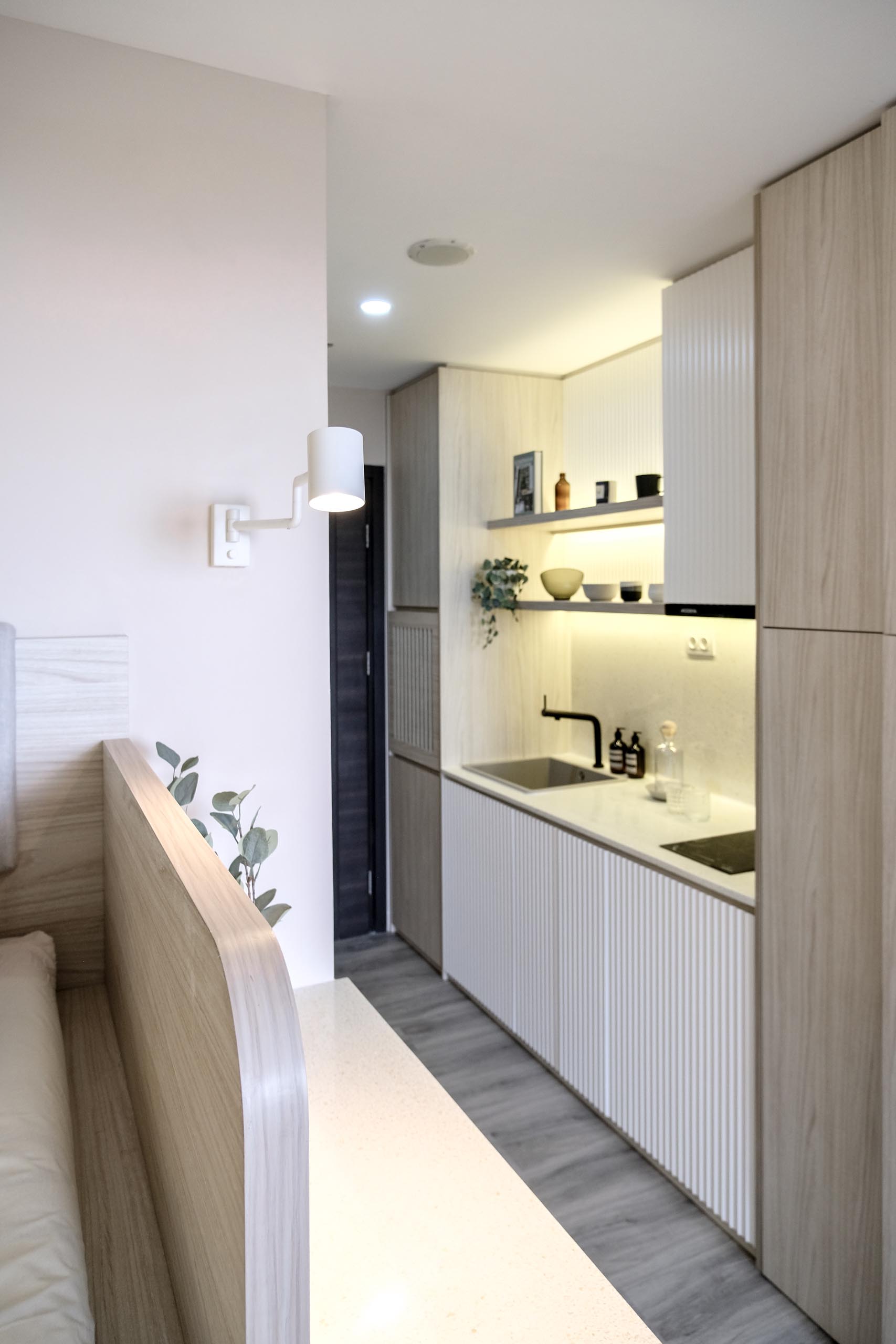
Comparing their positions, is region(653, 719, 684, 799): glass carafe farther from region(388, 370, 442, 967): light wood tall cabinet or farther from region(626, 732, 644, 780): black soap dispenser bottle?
region(388, 370, 442, 967): light wood tall cabinet

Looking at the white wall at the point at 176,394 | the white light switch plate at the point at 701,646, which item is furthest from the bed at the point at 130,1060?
the white light switch plate at the point at 701,646

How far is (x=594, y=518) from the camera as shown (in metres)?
3.16

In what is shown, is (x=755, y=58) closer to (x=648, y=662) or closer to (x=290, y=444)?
(x=290, y=444)

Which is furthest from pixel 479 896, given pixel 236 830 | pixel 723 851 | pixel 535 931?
pixel 236 830

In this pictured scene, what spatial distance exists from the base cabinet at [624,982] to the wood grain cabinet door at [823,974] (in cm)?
12

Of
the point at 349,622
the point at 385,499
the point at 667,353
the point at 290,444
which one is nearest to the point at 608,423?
the point at 667,353

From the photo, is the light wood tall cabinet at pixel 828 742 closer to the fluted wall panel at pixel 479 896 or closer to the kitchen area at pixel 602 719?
the kitchen area at pixel 602 719

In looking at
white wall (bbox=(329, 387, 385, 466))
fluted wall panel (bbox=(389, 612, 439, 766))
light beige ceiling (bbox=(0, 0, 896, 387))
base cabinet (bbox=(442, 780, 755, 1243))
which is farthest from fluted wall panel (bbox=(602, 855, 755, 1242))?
white wall (bbox=(329, 387, 385, 466))

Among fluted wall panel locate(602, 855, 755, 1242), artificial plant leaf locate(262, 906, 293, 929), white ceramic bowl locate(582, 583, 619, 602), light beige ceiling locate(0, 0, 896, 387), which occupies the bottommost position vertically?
fluted wall panel locate(602, 855, 755, 1242)

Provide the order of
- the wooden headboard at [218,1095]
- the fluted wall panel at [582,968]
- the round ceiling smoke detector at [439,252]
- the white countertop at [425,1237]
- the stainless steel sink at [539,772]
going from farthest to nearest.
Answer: the stainless steel sink at [539,772] < the fluted wall panel at [582,968] < the round ceiling smoke detector at [439,252] < the white countertop at [425,1237] < the wooden headboard at [218,1095]

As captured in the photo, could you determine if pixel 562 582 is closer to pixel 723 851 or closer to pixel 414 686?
pixel 414 686

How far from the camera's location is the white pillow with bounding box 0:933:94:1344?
26.3 inches

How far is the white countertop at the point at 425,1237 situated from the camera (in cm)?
87

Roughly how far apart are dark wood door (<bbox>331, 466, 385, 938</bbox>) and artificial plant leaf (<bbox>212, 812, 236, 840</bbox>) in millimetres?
2668
